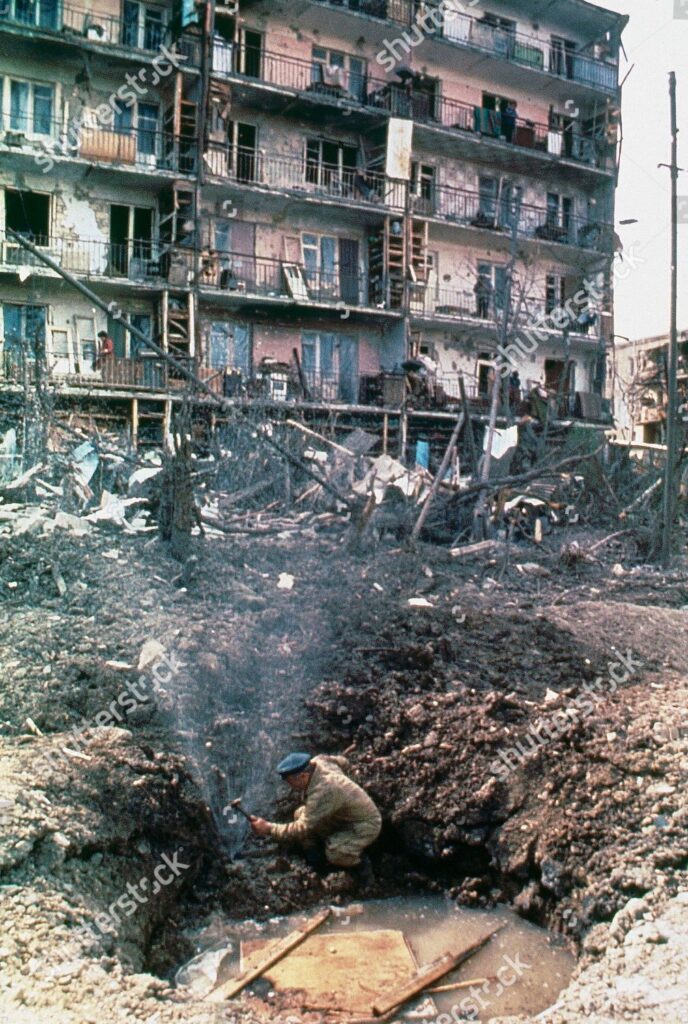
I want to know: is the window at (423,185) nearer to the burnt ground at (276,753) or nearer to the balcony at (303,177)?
the balcony at (303,177)

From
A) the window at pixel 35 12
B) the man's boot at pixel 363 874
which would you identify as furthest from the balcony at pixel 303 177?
the man's boot at pixel 363 874

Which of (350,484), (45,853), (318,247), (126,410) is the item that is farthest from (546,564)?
(318,247)

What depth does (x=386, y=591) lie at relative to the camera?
1128 centimetres

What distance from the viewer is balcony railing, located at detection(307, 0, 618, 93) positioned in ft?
91.6

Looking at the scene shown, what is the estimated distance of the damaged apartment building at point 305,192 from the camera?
23.3 meters

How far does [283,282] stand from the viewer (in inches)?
1027

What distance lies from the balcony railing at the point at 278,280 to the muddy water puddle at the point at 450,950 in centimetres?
2048

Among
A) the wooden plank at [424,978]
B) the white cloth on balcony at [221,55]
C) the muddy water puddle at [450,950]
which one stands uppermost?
the white cloth on balcony at [221,55]

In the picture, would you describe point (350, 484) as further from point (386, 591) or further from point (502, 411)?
point (502, 411)

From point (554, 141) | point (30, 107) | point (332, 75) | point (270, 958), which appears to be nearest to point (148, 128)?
point (30, 107)

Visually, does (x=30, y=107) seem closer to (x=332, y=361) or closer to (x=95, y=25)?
(x=95, y=25)

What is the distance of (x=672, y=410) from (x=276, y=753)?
12146 millimetres

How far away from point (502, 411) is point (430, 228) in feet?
22.0

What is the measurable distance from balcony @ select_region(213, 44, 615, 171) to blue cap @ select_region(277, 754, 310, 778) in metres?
22.7
